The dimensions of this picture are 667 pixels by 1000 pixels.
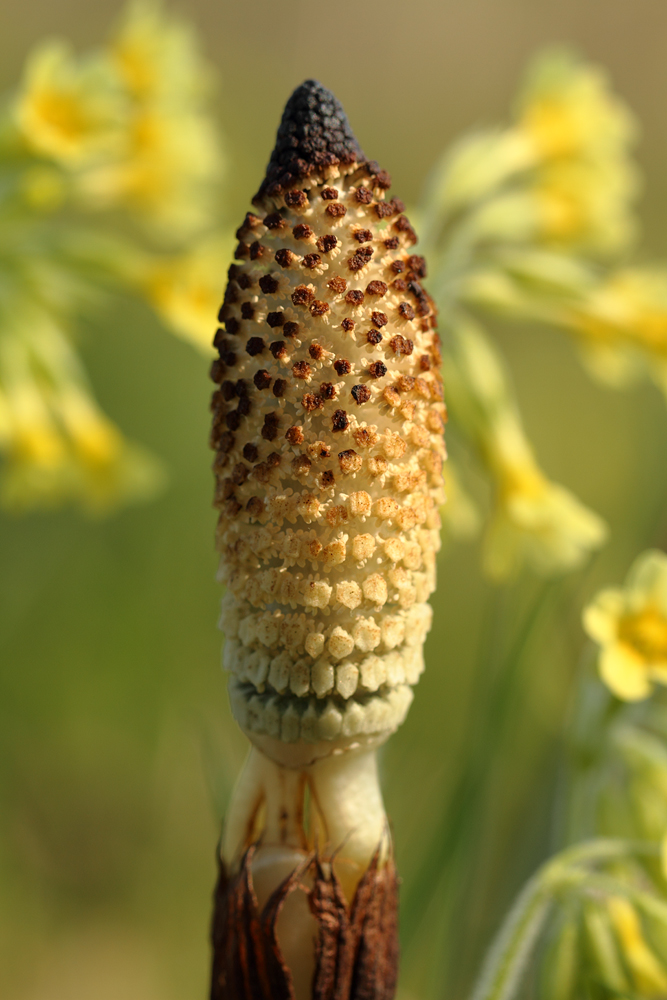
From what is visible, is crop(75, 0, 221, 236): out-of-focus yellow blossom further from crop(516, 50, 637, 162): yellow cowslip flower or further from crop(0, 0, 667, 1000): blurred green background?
crop(0, 0, 667, 1000): blurred green background

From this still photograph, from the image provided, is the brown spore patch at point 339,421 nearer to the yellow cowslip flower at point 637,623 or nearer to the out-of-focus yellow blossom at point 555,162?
the yellow cowslip flower at point 637,623

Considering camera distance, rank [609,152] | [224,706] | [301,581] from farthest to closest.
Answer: [224,706]
[609,152]
[301,581]

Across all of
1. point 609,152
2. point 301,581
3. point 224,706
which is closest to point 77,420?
point 224,706

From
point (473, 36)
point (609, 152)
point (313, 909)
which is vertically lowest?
point (313, 909)

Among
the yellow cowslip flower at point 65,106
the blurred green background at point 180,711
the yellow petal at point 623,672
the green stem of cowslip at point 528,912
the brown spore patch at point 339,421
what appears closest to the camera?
the brown spore patch at point 339,421

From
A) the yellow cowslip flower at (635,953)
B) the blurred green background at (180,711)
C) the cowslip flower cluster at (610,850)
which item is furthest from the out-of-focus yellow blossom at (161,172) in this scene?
the yellow cowslip flower at (635,953)

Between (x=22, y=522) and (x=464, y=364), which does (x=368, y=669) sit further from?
(x=22, y=522)
